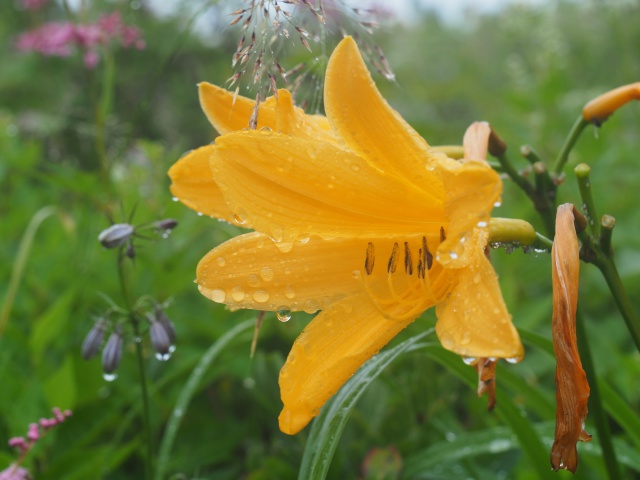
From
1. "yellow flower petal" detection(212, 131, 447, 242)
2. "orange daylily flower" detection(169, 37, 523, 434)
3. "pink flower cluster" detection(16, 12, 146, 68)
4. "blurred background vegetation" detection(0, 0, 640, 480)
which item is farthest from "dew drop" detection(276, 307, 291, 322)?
"pink flower cluster" detection(16, 12, 146, 68)

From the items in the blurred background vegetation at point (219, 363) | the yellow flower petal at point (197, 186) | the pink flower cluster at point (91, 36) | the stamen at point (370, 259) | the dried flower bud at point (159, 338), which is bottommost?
the blurred background vegetation at point (219, 363)

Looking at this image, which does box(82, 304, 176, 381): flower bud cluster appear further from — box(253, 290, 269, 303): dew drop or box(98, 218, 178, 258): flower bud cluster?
box(253, 290, 269, 303): dew drop

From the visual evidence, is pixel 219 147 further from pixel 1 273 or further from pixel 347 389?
pixel 1 273

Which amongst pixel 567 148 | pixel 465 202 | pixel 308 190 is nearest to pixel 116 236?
pixel 308 190

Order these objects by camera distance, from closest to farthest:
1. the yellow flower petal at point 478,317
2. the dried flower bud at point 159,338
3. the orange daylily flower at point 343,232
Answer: the yellow flower petal at point 478,317 → the orange daylily flower at point 343,232 → the dried flower bud at point 159,338

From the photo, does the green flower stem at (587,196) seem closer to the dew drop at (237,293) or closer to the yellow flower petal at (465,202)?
the yellow flower petal at (465,202)

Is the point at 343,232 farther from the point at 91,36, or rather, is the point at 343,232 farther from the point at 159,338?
the point at 91,36

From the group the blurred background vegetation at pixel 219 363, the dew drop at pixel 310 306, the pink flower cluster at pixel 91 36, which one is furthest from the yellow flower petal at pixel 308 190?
→ the pink flower cluster at pixel 91 36

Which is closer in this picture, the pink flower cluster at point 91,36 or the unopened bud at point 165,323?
the unopened bud at point 165,323
